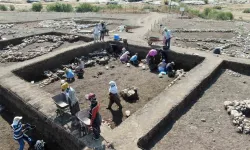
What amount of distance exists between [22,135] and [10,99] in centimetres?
379

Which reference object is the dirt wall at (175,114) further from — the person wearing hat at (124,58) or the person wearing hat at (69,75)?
the person wearing hat at (69,75)

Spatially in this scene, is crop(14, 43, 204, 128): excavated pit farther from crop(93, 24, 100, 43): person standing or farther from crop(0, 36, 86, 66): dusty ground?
crop(0, 36, 86, 66): dusty ground

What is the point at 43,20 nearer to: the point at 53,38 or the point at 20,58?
the point at 53,38

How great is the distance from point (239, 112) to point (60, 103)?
7.04m

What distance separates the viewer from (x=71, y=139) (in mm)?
8586

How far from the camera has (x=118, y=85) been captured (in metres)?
13.6

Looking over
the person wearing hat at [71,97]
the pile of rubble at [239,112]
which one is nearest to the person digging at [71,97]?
the person wearing hat at [71,97]

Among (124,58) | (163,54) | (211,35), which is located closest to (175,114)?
(163,54)

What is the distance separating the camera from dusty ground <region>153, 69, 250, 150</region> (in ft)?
28.0

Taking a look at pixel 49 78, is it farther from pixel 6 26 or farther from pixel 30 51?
pixel 6 26

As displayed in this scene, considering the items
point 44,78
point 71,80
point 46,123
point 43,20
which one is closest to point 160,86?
point 71,80

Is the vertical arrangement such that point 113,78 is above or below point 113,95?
below

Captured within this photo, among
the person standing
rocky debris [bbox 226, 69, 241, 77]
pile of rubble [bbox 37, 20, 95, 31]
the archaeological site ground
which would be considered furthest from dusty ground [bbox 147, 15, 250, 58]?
pile of rubble [bbox 37, 20, 95, 31]

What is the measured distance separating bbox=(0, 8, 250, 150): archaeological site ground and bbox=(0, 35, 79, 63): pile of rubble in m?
0.06
